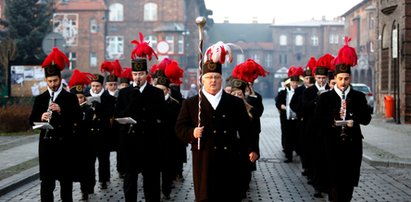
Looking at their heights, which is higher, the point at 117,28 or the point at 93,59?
the point at 117,28

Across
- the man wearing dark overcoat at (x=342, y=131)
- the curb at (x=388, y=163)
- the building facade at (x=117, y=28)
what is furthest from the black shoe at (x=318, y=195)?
the building facade at (x=117, y=28)

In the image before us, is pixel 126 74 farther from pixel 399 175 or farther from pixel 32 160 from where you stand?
pixel 399 175

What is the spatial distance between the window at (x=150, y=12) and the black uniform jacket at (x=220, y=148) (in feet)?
223

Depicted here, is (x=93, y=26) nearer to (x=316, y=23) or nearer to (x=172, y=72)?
(x=316, y=23)

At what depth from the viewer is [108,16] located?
74625mm

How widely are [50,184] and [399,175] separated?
290 inches

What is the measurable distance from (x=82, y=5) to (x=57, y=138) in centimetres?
6540

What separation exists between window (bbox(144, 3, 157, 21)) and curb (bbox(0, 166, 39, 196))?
202 feet

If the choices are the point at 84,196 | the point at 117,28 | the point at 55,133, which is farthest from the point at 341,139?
the point at 117,28

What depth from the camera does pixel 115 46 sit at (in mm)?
74562

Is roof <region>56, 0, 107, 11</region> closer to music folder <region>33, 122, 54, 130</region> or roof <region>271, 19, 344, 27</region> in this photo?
roof <region>271, 19, 344, 27</region>

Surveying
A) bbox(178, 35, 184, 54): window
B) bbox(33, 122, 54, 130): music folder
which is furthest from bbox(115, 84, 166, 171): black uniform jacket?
bbox(178, 35, 184, 54): window

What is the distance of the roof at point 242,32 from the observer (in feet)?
406

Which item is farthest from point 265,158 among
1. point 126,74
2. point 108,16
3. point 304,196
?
point 108,16
